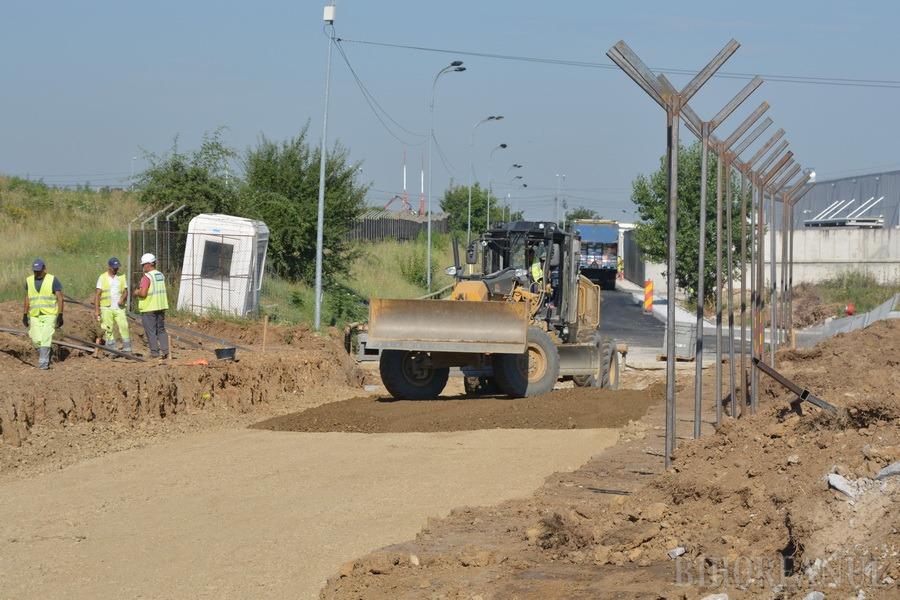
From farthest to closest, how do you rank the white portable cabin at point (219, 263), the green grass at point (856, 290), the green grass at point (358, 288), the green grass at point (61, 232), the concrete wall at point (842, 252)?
the concrete wall at point (842, 252) < the green grass at point (856, 290) < the green grass at point (358, 288) < the white portable cabin at point (219, 263) < the green grass at point (61, 232)

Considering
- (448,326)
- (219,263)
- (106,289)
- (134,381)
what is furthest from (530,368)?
(219,263)

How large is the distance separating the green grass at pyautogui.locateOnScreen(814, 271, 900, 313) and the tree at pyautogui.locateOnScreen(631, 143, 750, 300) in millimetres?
3985

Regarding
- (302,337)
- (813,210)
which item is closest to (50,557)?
(302,337)

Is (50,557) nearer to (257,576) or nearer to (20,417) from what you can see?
(257,576)

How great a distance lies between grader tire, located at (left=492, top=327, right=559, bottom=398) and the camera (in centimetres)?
1841

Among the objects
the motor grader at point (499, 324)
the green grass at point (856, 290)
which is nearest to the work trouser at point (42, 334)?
the motor grader at point (499, 324)

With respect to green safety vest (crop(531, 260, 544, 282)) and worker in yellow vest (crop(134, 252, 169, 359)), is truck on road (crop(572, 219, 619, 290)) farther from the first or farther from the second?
worker in yellow vest (crop(134, 252, 169, 359))

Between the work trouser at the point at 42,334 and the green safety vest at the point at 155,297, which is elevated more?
the green safety vest at the point at 155,297

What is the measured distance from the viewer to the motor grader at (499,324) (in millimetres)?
17375

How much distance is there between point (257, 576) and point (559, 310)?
12.1m

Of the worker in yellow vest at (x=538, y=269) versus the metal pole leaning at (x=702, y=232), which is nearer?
the metal pole leaning at (x=702, y=232)

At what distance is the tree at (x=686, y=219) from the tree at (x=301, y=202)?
1002 centimetres

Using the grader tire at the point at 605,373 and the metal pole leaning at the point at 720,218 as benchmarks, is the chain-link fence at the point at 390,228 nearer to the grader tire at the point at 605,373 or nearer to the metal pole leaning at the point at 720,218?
the grader tire at the point at 605,373

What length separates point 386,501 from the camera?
409 inches
